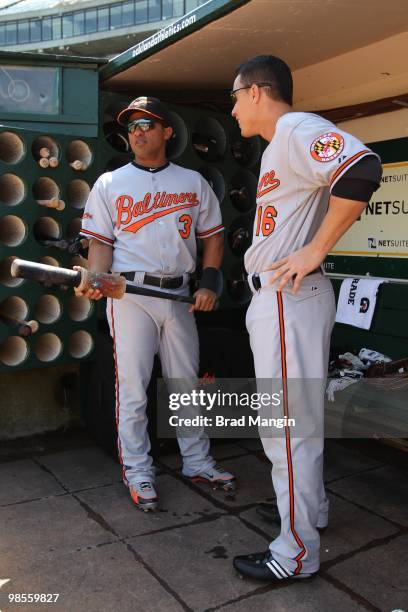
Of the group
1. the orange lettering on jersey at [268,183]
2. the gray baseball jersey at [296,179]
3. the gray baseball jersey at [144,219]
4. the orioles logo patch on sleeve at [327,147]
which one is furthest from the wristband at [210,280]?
the orioles logo patch on sleeve at [327,147]

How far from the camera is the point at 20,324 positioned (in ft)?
11.9

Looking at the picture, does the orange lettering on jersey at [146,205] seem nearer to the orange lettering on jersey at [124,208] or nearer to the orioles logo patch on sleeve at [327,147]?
the orange lettering on jersey at [124,208]

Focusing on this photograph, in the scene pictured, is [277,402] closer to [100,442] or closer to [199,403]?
[199,403]

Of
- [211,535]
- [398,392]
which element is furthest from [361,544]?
[398,392]

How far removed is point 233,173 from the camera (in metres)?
4.45

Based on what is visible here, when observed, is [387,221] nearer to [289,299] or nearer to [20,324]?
[289,299]

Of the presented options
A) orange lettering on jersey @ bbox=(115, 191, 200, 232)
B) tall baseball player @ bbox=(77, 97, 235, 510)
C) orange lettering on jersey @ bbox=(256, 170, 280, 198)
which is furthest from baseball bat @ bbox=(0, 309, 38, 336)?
orange lettering on jersey @ bbox=(256, 170, 280, 198)

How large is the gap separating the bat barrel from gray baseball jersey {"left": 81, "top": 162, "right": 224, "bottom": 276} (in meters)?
0.57

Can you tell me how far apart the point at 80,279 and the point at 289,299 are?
96 centimetres

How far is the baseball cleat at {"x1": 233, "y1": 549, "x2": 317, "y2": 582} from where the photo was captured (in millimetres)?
2412

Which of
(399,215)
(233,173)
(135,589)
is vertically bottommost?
(135,589)

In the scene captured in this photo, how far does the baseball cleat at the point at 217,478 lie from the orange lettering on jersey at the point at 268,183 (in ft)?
5.39

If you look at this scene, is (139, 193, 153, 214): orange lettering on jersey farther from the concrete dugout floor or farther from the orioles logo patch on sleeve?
the concrete dugout floor

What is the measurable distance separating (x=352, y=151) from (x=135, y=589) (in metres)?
1.87
